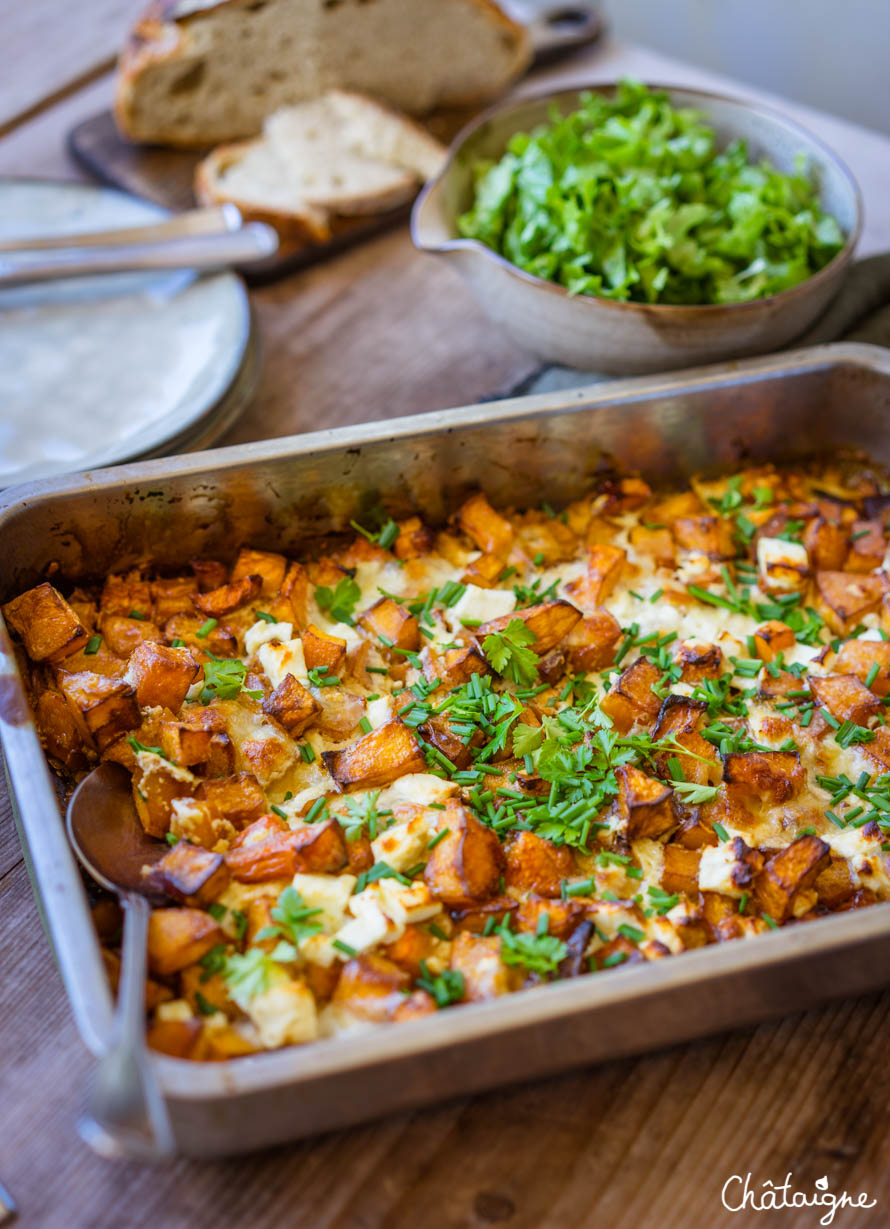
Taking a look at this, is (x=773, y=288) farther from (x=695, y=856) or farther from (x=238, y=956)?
(x=238, y=956)

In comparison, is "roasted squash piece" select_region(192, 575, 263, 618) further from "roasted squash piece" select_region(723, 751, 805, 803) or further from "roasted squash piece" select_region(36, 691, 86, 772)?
"roasted squash piece" select_region(723, 751, 805, 803)

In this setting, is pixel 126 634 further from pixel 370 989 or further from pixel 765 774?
pixel 765 774

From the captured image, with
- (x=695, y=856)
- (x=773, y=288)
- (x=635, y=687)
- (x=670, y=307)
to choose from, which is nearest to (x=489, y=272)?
(x=670, y=307)

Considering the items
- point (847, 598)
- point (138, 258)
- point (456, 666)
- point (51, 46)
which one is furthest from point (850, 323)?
point (51, 46)

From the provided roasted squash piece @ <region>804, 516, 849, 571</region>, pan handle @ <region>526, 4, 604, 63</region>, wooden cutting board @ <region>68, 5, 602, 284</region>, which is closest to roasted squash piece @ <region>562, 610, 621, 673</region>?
roasted squash piece @ <region>804, 516, 849, 571</region>

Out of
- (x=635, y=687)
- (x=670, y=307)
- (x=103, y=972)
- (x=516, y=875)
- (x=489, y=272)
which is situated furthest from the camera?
(x=489, y=272)

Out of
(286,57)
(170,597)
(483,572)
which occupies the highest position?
(286,57)

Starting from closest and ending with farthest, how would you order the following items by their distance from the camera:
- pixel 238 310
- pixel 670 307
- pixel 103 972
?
1. pixel 103 972
2. pixel 670 307
3. pixel 238 310
